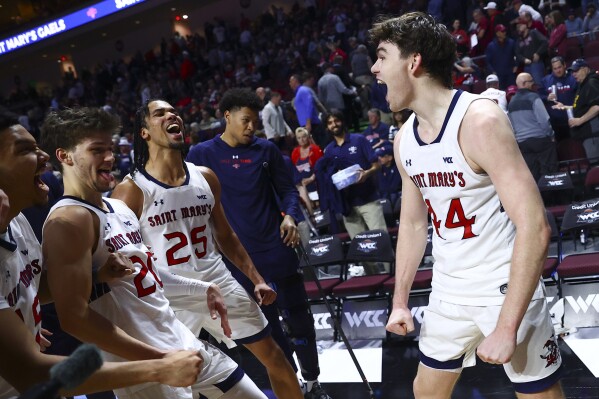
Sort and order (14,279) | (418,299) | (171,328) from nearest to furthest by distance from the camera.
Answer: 1. (14,279)
2. (171,328)
3. (418,299)

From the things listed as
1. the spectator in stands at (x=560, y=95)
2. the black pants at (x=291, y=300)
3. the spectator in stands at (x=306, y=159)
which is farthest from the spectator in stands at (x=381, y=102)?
the black pants at (x=291, y=300)

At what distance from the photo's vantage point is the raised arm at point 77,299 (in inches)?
98.7

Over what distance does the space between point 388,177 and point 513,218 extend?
Answer: 6.50m

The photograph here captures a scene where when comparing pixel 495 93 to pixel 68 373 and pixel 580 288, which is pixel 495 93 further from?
pixel 68 373

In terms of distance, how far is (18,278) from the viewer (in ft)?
6.92

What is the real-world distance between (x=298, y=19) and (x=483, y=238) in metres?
17.3

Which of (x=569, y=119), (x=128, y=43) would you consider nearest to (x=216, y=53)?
(x=128, y=43)

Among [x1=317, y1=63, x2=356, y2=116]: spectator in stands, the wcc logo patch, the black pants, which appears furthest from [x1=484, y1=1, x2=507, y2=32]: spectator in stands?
the black pants

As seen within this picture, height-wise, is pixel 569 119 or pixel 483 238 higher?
pixel 483 238

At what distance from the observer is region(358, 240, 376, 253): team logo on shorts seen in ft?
22.0

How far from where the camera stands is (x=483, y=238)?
8.80 feet

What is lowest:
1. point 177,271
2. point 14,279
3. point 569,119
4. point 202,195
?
point 569,119

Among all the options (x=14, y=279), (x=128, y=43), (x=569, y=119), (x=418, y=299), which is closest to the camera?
(x=14, y=279)

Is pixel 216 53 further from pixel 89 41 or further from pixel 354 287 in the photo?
pixel 354 287
